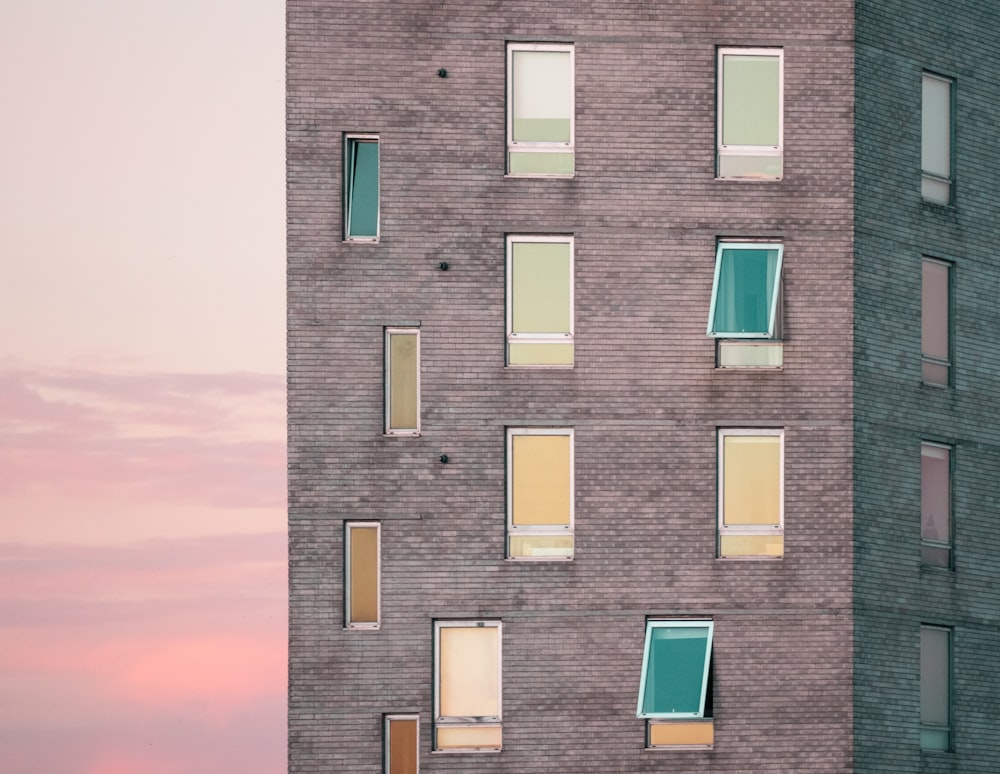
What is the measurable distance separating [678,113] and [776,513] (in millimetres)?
6770

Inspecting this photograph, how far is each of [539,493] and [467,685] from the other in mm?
3285

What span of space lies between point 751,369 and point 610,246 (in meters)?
3.06

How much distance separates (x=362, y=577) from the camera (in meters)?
31.9

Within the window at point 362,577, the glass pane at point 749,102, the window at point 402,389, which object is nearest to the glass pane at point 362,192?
the window at point 402,389

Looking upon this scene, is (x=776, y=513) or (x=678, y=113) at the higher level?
(x=678, y=113)

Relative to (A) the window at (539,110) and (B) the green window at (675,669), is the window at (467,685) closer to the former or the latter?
(B) the green window at (675,669)

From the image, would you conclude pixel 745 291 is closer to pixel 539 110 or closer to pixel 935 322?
pixel 935 322

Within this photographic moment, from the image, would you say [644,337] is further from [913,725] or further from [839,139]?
[913,725]

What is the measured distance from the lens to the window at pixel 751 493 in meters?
32.3

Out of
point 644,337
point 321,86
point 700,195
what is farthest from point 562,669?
point 321,86

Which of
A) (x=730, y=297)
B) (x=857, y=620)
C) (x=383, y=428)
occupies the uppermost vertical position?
(x=730, y=297)

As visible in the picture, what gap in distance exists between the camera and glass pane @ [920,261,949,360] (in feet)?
112

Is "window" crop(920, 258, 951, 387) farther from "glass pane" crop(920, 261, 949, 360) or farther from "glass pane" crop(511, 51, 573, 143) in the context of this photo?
"glass pane" crop(511, 51, 573, 143)

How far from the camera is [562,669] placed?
104ft
